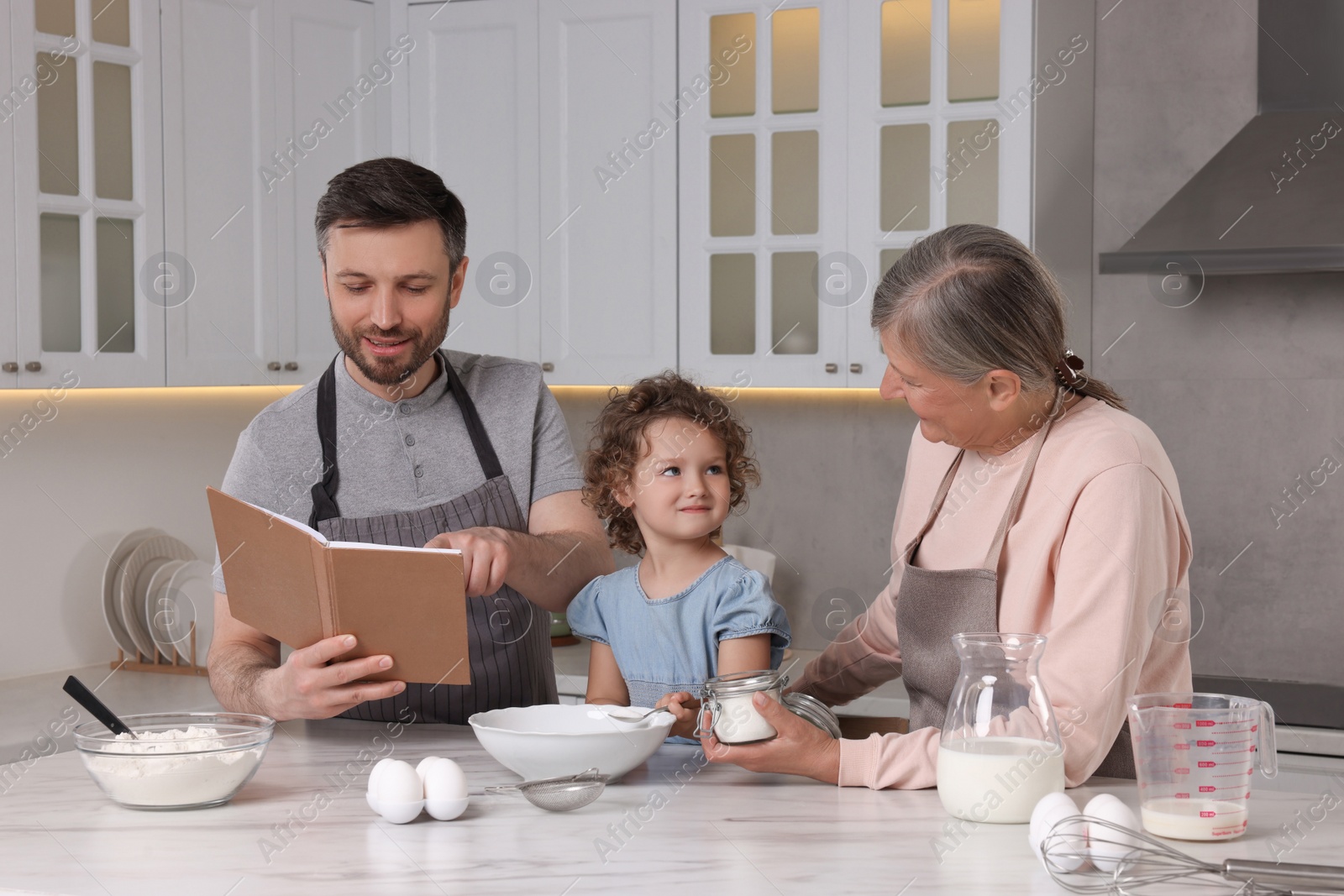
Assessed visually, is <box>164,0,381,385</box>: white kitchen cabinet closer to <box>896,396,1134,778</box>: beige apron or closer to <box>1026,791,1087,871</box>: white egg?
<box>896,396,1134,778</box>: beige apron

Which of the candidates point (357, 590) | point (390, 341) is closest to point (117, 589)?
point (390, 341)

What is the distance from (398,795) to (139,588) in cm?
209

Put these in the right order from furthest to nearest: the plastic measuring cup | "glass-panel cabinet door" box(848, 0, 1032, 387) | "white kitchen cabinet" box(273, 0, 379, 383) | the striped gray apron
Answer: "white kitchen cabinet" box(273, 0, 379, 383), "glass-panel cabinet door" box(848, 0, 1032, 387), the striped gray apron, the plastic measuring cup

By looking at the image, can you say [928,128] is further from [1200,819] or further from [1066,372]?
[1200,819]

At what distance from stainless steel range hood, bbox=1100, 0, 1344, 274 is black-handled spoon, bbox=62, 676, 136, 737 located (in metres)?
2.12

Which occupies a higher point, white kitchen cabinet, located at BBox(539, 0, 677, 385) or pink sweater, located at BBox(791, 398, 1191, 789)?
white kitchen cabinet, located at BBox(539, 0, 677, 385)

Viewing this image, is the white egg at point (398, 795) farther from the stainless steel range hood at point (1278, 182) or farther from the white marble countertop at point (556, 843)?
the stainless steel range hood at point (1278, 182)

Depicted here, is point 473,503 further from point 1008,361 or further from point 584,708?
point 1008,361

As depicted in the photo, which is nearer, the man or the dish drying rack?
the man

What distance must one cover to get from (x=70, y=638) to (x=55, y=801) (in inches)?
75.8

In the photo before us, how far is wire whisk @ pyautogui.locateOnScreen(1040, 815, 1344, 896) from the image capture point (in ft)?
3.27

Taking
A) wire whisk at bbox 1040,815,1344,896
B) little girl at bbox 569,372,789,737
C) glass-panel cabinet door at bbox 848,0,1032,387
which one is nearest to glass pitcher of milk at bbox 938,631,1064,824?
wire whisk at bbox 1040,815,1344,896

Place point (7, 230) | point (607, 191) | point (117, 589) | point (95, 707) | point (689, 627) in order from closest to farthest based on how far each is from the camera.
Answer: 1. point (95, 707)
2. point (689, 627)
3. point (7, 230)
4. point (117, 589)
5. point (607, 191)

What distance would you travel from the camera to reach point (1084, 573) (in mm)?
1298
